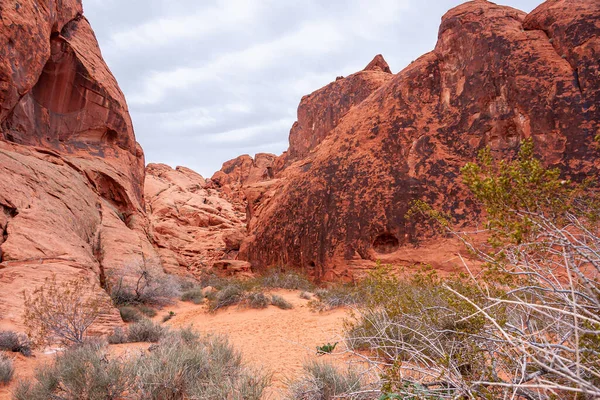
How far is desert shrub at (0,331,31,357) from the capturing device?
445 cm

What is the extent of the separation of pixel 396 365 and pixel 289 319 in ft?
19.1

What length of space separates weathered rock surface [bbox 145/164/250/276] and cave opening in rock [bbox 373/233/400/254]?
Result: 6727 millimetres

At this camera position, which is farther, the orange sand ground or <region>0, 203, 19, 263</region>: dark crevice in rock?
<region>0, 203, 19, 263</region>: dark crevice in rock

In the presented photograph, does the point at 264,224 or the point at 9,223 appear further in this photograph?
the point at 264,224

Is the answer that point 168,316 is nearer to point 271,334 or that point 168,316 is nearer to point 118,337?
point 118,337

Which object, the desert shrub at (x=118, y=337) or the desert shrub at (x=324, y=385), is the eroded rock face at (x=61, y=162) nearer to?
the desert shrub at (x=118, y=337)

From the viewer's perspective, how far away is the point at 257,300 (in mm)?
9109

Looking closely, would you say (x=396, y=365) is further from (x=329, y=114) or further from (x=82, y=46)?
(x=329, y=114)

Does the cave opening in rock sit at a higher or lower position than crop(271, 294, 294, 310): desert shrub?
higher

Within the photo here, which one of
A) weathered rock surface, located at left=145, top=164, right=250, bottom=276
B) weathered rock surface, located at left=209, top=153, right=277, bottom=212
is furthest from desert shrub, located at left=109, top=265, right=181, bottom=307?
weathered rock surface, located at left=209, top=153, right=277, bottom=212

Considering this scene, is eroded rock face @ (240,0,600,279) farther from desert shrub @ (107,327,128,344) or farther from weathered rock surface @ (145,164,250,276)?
desert shrub @ (107,327,128,344)

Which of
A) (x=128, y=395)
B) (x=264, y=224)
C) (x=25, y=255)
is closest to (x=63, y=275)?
(x=25, y=255)

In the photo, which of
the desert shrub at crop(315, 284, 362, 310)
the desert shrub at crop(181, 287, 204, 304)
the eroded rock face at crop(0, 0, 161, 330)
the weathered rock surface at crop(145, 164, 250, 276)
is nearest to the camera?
the eroded rock face at crop(0, 0, 161, 330)

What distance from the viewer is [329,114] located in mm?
30328
